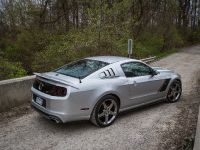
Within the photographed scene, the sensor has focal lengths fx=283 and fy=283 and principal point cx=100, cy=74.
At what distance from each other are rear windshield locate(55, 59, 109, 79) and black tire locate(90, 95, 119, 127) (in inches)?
27.2

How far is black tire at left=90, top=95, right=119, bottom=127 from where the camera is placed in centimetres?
598

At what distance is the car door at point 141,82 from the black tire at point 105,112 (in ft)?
1.89

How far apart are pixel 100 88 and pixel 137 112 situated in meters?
1.76

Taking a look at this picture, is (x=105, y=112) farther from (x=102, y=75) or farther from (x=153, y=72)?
(x=153, y=72)

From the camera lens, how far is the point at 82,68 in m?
6.47

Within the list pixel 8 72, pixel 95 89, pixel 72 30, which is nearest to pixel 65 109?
pixel 95 89

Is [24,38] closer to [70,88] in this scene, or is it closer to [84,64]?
[84,64]

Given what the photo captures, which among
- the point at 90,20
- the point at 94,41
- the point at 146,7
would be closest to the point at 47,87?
the point at 94,41

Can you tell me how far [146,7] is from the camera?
2770cm

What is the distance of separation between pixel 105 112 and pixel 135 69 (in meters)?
1.50

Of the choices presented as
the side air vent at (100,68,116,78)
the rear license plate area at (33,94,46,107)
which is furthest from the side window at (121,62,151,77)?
the rear license plate area at (33,94,46,107)

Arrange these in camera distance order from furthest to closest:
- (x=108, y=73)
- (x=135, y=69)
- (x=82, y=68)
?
(x=135, y=69), (x=82, y=68), (x=108, y=73)

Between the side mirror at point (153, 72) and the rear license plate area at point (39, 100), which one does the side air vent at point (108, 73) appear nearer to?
the rear license plate area at point (39, 100)

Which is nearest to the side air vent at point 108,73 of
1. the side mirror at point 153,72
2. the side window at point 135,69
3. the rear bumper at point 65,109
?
the side window at point 135,69
